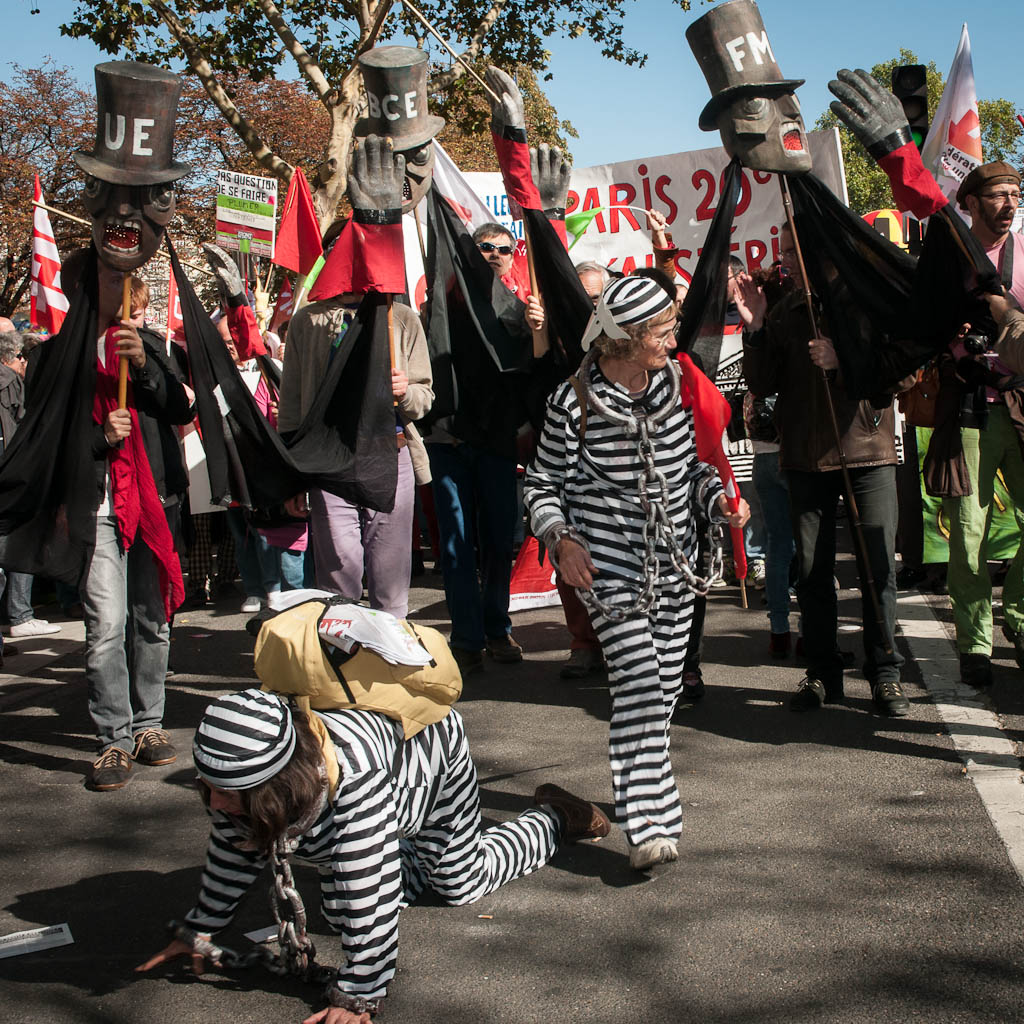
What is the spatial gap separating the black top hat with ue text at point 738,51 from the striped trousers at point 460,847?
3.02 metres

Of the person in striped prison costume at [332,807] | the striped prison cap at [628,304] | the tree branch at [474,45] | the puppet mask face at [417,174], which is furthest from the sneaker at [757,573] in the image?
the tree branch at [474,45]

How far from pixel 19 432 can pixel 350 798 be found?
2910mm

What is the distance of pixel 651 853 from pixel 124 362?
3.07m

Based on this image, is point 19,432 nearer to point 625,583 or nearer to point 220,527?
point 625,583

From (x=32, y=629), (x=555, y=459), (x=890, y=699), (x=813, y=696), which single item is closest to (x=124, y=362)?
(x=555, y=459)

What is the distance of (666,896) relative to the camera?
3.78 meters

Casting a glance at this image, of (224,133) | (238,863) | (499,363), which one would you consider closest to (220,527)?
(499,363)

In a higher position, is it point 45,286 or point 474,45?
point 474,45

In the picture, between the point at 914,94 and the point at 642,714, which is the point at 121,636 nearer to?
the point at 642,714

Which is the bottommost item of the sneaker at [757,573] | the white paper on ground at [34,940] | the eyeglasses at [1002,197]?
the white paper on ground at [34,940]

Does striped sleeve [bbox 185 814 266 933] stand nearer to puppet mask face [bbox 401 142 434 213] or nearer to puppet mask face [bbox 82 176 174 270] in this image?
puppet mask face [bbox 82 176 174 270]

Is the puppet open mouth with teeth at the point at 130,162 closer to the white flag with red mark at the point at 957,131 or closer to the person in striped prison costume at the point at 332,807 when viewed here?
the person in striped prison costume at the point at 332,807

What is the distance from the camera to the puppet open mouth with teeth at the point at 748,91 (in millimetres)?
5012

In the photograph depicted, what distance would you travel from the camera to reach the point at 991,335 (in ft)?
17.0
